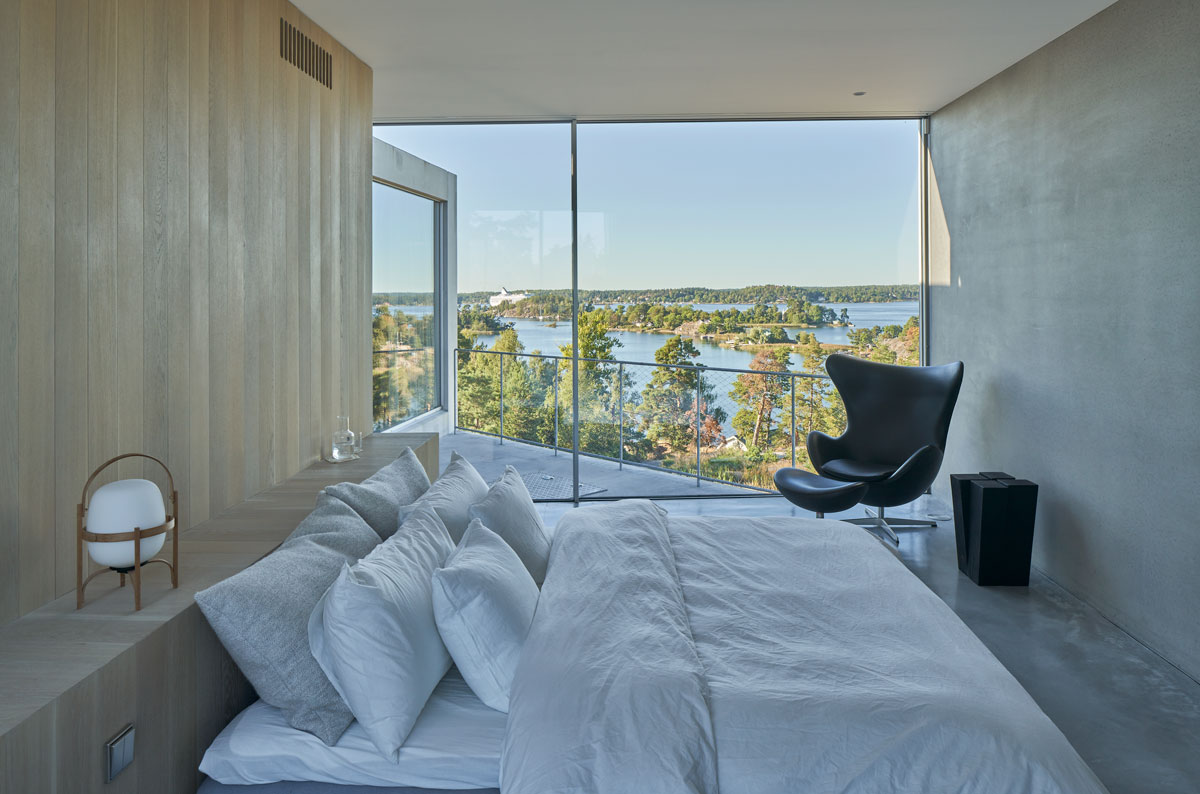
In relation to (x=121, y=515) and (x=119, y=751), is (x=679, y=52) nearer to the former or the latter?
(x=121, y=515)

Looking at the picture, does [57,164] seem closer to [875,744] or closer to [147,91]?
[147,91]

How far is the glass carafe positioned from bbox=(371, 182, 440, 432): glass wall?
4.40 feet

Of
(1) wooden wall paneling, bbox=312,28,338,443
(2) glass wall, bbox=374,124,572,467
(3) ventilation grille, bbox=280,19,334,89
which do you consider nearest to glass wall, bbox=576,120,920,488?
(2) glass wall, bbox=374,124,572,467

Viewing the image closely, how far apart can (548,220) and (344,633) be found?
4.29m

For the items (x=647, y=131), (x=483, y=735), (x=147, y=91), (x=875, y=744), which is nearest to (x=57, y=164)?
(x=147, y=91)

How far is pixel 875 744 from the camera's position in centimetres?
175

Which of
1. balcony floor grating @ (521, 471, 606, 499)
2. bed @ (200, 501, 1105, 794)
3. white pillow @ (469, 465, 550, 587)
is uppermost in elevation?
white pillow @ (469, 465, 550, 587)

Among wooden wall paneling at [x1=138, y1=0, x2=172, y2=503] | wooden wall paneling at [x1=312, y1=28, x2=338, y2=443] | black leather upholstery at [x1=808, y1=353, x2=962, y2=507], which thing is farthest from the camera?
black leather upholstery at [x1=808, y1=353, x2=962, y2=507]

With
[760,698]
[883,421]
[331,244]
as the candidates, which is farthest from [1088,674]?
[331,244]

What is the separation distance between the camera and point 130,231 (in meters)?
2.35

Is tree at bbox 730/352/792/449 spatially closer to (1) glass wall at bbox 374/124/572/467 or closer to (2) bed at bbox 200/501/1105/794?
(1) glass wall at bbox 374/124/572/467

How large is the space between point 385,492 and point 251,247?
1173 millimetres

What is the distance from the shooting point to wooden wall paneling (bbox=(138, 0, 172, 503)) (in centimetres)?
244

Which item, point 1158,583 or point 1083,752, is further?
point 1158,583
